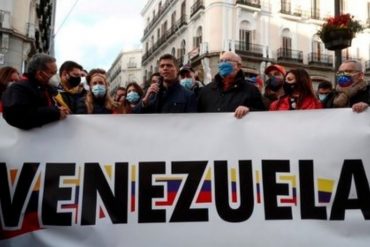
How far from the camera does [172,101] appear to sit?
13.0 feet

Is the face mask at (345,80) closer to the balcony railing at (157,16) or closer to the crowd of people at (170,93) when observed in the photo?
the crowd of people at (170,93)

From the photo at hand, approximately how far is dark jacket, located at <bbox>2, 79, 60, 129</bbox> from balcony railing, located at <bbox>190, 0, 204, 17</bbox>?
27.4 metres

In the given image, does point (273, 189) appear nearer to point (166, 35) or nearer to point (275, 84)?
point (275, 84)

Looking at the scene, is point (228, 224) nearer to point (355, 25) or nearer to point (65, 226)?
point (65, 226)

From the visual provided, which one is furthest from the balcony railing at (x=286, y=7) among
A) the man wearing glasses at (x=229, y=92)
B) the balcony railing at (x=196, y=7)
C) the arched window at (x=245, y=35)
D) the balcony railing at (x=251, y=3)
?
the man wearing glasses at (x=229, y=92)

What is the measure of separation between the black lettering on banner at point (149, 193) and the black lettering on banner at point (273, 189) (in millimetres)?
716

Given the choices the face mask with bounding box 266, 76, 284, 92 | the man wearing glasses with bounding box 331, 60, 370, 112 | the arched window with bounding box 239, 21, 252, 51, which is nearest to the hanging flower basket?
the face mask with bounding box 266, 76, 284, 92

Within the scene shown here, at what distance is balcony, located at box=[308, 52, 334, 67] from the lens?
30844mm

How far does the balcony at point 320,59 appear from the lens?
30844 mm

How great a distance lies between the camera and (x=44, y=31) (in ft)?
97.5

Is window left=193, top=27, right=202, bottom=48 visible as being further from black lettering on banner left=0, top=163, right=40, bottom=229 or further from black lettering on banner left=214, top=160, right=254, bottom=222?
black lettering on banner left=0, top=163, right=40, bottom=229

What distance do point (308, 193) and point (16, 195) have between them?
79.9 inches

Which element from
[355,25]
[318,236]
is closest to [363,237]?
[318,236]

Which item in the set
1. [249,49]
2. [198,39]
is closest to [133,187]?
[249,49]
